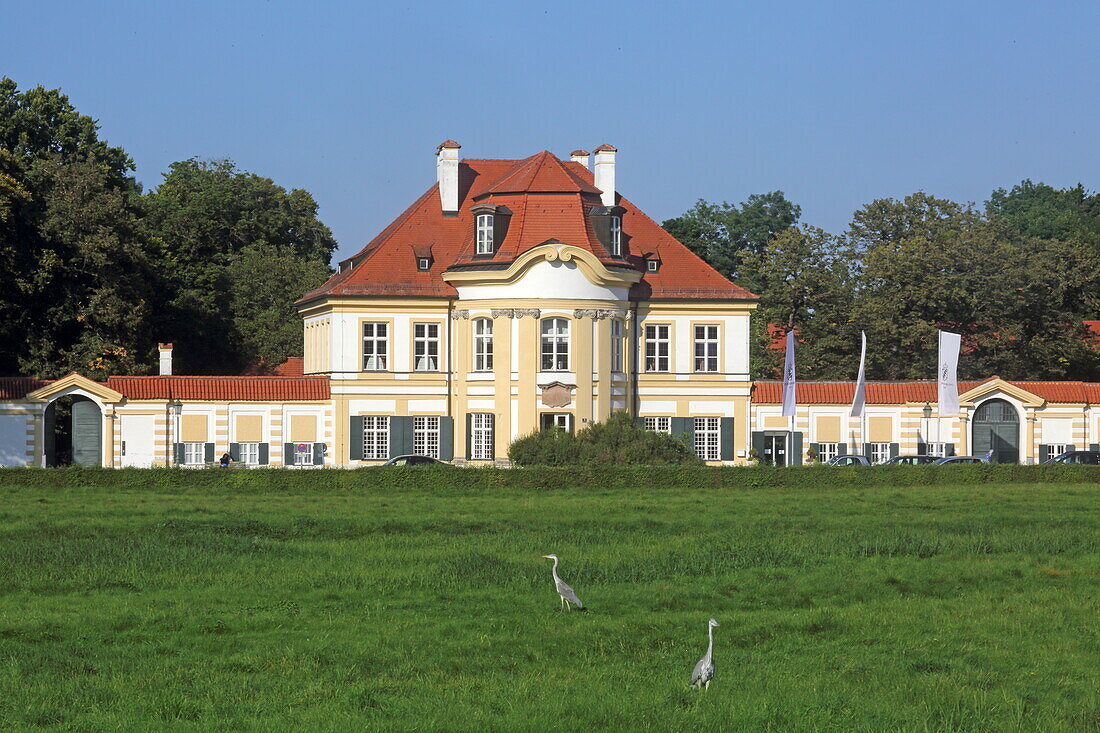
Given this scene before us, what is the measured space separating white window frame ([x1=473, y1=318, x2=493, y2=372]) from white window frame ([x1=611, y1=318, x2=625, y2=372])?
4.60 m

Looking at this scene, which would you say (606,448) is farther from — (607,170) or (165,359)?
(165,359)

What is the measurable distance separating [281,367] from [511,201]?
1086 inches

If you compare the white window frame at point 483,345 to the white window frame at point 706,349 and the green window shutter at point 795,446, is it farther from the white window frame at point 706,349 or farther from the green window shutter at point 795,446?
the green window shutter at point 795,446

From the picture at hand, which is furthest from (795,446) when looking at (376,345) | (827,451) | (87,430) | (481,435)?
(87,430)

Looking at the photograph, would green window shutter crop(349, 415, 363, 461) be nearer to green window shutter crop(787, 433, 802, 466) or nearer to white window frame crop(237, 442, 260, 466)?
white window frame crop(237, 442, 260, 466)

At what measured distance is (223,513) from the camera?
34.1 meters

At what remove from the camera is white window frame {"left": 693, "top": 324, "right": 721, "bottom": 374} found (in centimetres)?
5919

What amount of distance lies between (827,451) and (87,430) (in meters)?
27.6

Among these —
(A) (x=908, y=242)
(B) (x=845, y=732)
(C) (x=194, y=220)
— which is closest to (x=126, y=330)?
(C) (x=194, y=220)

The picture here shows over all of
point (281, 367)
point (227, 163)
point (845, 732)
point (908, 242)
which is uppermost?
point (227, 163)

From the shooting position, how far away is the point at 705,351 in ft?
194

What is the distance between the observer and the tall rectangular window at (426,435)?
57.3 m

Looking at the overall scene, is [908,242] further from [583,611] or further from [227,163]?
[583,611]

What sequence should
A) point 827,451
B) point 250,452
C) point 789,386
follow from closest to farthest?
point 789,386, point 250,452, point 827,451
